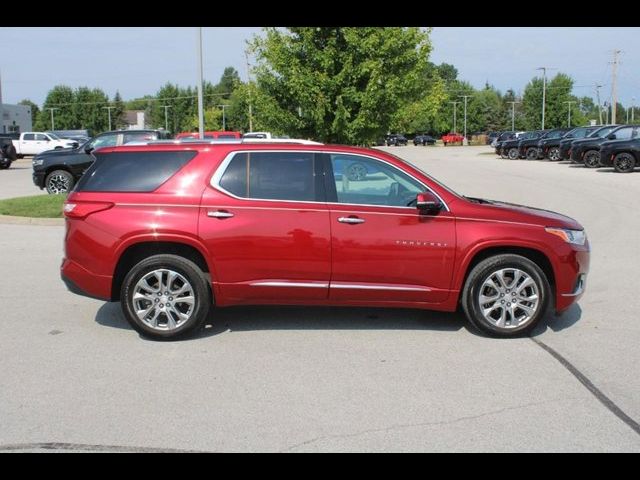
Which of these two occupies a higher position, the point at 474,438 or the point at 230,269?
the point at 230,269

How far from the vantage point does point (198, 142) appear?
236 inches

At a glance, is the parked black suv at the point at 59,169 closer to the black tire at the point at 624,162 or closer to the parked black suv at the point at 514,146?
the black tire at the point at 624,162

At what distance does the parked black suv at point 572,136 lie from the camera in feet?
101

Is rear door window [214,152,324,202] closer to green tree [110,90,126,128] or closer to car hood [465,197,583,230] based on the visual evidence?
car hood [465,197,583,230]

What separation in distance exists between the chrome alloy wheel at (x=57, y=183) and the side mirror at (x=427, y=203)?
1338 cm

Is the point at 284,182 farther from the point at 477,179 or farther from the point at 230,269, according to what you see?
the point at 477,179

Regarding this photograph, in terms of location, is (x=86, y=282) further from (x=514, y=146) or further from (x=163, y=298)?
(x=514, y=146)

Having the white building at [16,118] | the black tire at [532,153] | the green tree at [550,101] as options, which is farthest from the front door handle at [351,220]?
the green tree at [550,101]

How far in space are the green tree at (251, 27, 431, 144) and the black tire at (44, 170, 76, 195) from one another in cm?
522

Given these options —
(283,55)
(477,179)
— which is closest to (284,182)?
(283,55)

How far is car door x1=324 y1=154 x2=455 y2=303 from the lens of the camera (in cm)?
562

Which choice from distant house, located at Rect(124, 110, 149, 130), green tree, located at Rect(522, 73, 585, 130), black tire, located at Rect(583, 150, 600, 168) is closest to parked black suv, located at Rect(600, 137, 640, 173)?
black tire, located at Rect(583, 150, 600, 168)

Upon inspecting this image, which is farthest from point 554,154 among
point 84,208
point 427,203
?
point 84,208
